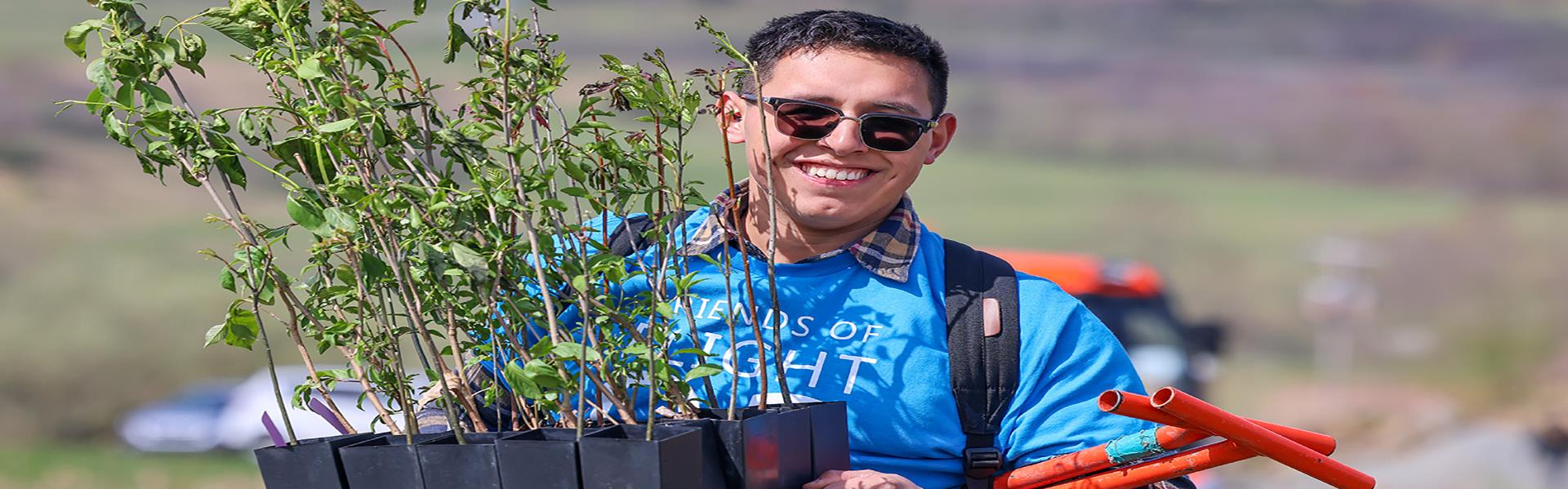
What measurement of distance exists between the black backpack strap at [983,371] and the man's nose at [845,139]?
11.7 inches

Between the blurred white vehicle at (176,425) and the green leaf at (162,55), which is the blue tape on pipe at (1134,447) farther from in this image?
the blurred white vehicle at (176,425)

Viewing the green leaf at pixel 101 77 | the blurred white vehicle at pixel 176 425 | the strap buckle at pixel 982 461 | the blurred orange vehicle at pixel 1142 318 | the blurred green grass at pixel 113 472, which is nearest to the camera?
the green leaf at pixel 101 77

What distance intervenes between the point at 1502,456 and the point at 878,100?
567 inches

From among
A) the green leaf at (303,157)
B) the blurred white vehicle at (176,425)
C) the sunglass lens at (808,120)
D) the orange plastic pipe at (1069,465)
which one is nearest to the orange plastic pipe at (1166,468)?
the orange plastic pipe at (1069,465)

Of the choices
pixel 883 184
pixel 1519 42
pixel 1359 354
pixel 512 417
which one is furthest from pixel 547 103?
pixel 1519 42

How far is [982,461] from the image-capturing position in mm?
2473

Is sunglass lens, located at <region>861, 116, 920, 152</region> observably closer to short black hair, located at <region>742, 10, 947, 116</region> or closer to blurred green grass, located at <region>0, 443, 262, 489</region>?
short black hair, located at <region>742, 10, 947, 116</region>

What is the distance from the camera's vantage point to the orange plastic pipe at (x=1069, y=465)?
2275 mm

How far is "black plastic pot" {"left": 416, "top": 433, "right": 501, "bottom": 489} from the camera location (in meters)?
2.00

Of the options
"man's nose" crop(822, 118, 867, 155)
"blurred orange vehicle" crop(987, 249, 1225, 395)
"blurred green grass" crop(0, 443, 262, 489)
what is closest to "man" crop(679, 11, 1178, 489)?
"man's nose" crop(822, 118, 867, 155)

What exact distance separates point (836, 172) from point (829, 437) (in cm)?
46

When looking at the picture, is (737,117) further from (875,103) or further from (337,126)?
(337,126)

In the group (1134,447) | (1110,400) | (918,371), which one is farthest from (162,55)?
(1134,447)

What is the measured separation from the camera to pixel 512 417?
2.26 metres
